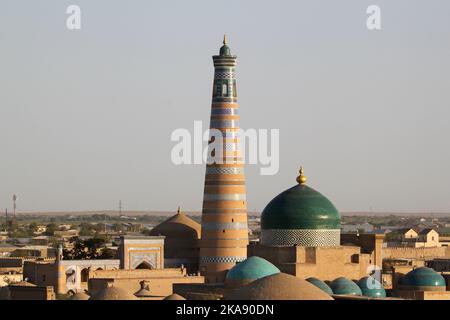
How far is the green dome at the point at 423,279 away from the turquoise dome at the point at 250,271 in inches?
160

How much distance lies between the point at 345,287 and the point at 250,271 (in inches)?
89.3

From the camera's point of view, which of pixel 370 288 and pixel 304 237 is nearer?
pixel 370 288

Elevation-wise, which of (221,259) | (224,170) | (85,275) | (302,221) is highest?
(224,170)

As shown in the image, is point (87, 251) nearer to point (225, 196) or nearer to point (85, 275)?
point (85, 275)

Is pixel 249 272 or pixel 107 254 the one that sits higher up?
pixel 249 272

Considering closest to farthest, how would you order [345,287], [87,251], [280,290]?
[280,290]
[345,287]
[87,251]

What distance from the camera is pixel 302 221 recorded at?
4312cm

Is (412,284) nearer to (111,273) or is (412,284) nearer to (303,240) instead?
(303,240)

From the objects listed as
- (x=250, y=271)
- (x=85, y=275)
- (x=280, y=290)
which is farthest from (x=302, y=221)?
(x=280, y=290)

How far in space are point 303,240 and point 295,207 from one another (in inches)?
34.0

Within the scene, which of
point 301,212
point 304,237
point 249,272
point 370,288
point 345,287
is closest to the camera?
point 249,272

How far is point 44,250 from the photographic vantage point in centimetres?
6625

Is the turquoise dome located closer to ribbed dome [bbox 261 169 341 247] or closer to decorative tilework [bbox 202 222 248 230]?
ribbed dome [bbox 261 169 341 247]
